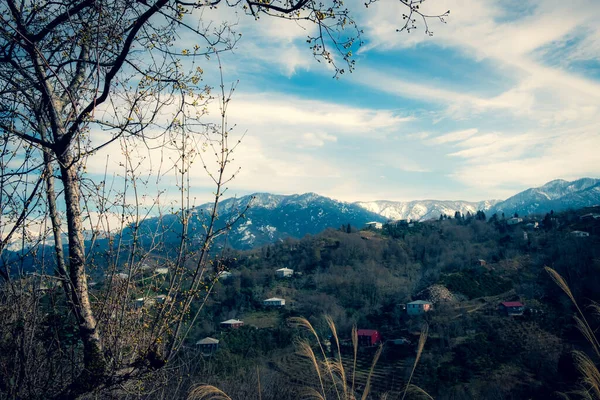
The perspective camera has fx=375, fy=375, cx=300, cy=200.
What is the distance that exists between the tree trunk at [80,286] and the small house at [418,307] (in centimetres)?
4583

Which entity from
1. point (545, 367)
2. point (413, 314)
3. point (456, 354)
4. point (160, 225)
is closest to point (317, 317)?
point (413, 314)

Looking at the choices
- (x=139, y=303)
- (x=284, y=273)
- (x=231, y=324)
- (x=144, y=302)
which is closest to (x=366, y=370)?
(x=231, y=324)

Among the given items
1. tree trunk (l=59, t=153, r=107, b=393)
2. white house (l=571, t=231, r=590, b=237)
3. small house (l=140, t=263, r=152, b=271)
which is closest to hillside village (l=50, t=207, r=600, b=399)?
white house (l=571, t=231, r=590, b=237)

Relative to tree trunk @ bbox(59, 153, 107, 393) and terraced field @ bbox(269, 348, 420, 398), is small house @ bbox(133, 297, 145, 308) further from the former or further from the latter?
terraced field @ bbox(269, 348, 420, 398)

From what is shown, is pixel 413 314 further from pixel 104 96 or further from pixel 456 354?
pixel 104 96

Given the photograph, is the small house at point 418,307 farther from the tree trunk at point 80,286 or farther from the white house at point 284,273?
the tree trunk at point 80,286

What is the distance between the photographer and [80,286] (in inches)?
139

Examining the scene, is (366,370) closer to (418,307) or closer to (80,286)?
(418,307)

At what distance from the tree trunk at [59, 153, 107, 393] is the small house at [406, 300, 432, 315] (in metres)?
45.8

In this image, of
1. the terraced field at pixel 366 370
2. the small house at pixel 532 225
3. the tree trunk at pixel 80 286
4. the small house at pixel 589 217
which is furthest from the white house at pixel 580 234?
the tree trunk at pixel 80 286

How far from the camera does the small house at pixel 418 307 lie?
149ft

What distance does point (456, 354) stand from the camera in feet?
103

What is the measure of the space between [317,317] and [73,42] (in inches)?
1837

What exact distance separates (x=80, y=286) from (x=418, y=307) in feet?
155
